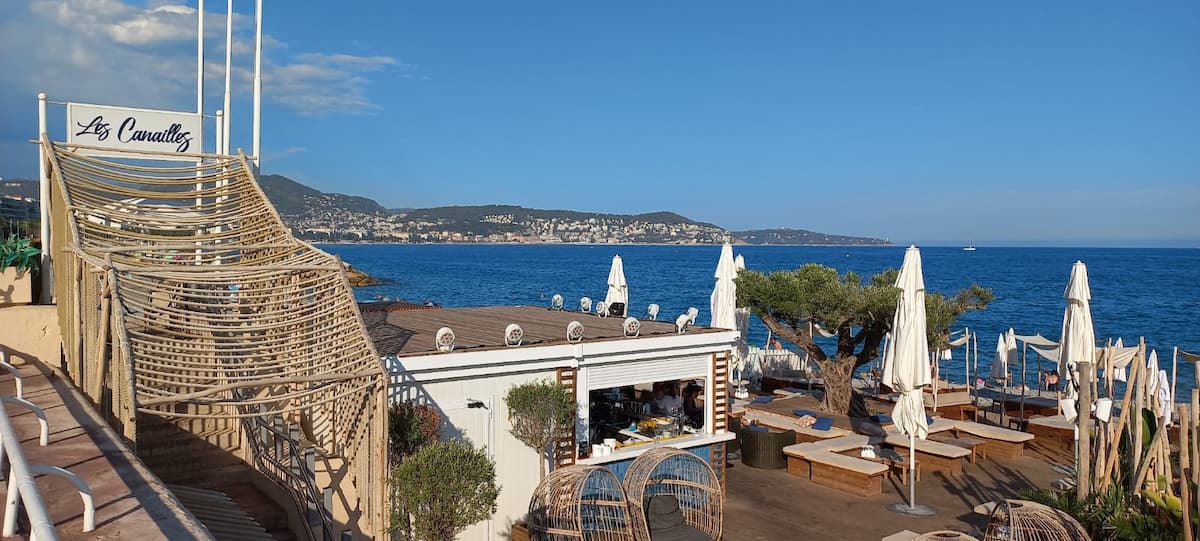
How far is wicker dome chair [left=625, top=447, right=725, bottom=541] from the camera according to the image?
939 centimetres

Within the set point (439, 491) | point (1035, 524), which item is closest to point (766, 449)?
point (1035, 524)

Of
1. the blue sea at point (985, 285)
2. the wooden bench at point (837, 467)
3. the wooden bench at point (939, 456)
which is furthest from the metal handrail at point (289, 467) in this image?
the blue sea at point (985, 285)

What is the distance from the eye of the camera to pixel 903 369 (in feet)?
43.0

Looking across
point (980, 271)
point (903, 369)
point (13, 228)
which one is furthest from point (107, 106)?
point (980, 271)

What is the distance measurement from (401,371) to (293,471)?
1.67m

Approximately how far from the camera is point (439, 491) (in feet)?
26.5

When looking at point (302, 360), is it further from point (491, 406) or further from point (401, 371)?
point (491, 406)

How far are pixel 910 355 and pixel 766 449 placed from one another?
10.4 ft

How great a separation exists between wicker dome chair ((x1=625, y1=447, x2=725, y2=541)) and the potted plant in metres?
8.27

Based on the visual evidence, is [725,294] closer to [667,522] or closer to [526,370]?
[526,370]

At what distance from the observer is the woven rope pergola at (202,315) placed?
7.07 metres

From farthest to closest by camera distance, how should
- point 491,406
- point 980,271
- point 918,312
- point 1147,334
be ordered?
point 980,271 → point 1147,334 → point 918,312 → point 491,406

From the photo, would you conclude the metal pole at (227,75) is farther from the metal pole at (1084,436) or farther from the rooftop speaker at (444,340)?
the metal pole at (1084,436)

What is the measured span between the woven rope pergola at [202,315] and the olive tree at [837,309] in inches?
442
